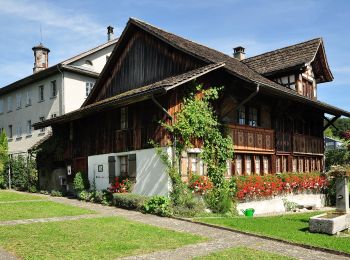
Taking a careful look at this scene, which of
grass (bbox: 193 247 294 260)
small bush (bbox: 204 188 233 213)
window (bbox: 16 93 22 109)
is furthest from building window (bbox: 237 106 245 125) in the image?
window (bbox: 16 93 22 109)

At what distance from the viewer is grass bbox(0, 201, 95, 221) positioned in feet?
45.9

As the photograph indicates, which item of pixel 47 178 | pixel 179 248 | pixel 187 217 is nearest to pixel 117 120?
pixel 187 217

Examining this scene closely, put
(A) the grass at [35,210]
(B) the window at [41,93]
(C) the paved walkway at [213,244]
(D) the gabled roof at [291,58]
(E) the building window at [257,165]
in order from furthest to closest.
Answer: (B) the window at [41,93] → (D) the gabled roof at [291,58] → (E) the building window at [257,165] → (A) the grass at [35,210] → (C) the paved walkway at [213,244]

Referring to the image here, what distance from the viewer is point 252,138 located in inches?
739

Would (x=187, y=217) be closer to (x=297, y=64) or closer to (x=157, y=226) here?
(x=157, y=226)

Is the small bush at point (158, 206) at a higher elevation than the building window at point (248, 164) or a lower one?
lower

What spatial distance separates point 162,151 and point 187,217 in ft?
9.83

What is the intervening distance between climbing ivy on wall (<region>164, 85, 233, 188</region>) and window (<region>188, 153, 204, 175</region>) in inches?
8.3

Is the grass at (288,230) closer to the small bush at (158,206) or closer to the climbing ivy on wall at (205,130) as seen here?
the small bush at (158,206)

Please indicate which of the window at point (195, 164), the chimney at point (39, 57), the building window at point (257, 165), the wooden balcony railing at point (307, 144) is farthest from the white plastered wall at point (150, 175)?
the chimney at point (39, 57)

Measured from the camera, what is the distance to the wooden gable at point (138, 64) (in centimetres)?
1889

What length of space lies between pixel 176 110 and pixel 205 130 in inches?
58.6

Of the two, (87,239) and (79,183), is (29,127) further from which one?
(87,239)

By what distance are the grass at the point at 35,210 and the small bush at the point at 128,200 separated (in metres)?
1.54
